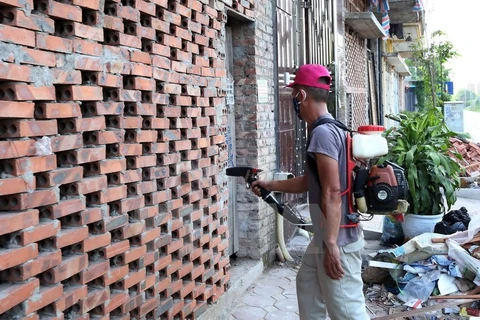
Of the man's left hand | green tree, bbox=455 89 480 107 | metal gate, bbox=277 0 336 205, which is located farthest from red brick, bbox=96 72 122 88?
green tree, bbox=455 89 480 107

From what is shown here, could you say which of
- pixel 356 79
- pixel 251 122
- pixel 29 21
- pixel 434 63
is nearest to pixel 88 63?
pixel 29 21

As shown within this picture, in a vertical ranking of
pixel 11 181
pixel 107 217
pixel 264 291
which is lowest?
pixel 264 291

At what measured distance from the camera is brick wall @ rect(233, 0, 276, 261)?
533 centimetres

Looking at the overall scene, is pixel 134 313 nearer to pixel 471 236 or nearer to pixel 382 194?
pixel 382 194

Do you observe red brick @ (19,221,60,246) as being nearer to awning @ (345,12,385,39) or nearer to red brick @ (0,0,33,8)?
red brick @ (0,0,33,8)

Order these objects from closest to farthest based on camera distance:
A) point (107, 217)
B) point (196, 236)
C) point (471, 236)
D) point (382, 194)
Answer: point (107, 217) < point (382, 194) < point (196, 236) < point (471, 236)

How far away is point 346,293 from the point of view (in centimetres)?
307

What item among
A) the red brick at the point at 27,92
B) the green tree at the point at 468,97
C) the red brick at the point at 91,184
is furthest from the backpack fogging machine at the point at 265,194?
the green tree at the point at 468,97

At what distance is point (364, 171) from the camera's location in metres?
3.14

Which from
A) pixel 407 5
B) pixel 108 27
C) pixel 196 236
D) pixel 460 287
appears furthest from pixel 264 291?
pixel 407 5

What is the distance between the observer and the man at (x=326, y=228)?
9.84ft

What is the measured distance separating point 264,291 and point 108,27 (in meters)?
3.07

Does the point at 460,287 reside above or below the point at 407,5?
below

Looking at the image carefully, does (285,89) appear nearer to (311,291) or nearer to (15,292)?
(311,291)
